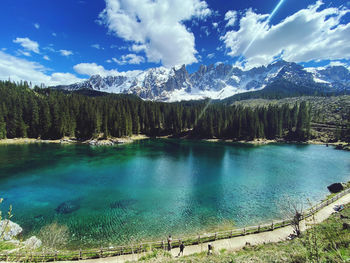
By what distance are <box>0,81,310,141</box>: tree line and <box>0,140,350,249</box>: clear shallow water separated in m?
42.7

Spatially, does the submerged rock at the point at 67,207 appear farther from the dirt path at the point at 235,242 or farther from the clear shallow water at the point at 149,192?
the dirt path at the point at 235,242

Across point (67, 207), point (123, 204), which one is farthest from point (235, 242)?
point (67, 207)

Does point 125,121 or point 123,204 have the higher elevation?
point 125,121

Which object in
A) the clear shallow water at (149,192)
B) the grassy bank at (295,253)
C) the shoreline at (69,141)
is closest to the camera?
the grassy bank at (295,253)

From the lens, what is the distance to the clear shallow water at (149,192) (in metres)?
22.4

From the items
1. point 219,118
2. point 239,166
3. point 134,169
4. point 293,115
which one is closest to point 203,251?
point 134,169

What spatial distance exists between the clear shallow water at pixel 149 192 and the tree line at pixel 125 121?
140 ft

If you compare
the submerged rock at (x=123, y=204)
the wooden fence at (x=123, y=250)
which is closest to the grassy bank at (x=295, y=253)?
the wooden fence at (x=123, y=250)

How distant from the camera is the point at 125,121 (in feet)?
330

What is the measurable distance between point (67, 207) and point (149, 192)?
1300 centimetres

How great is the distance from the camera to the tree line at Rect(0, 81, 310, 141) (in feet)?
295

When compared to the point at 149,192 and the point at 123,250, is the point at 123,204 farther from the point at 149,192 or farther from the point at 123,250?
the point at 123,250

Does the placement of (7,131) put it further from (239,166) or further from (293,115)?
(293,115)

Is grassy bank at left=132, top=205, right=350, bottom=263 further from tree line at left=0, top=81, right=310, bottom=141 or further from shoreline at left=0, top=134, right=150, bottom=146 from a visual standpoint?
tree line at left=0, top=81, right=310, bottom=141
